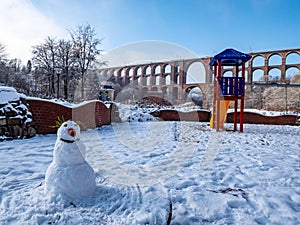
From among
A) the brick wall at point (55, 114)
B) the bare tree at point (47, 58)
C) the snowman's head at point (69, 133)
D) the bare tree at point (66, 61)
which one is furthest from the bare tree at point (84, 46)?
the snowman's head at point (69, 133)

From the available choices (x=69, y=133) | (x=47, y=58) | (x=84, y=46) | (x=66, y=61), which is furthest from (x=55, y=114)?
(x=47, y=58)

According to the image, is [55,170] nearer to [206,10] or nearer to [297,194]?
[297,194]

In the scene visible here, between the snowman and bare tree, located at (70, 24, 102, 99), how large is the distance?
50.9 ft

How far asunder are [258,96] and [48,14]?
2246 cm

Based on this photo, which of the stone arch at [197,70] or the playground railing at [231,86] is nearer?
the playground railing at [231,86]

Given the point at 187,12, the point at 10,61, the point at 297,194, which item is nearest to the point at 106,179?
the point at 297,194

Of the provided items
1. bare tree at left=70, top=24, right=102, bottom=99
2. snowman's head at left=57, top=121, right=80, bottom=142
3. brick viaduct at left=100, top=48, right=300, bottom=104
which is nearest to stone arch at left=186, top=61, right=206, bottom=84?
brick viaduct at left=100, top=48, right=300, bottom=104

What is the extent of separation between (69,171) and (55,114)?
4.14m

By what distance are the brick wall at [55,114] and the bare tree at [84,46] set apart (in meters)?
10.4

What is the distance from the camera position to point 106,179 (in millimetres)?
2133

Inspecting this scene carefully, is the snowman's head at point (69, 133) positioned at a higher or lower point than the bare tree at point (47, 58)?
lower

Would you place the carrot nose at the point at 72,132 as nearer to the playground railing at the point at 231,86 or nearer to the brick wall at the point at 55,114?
the brick wall at the point at 55,114

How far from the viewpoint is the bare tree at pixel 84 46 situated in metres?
16.2

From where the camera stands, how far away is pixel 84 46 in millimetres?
16469
